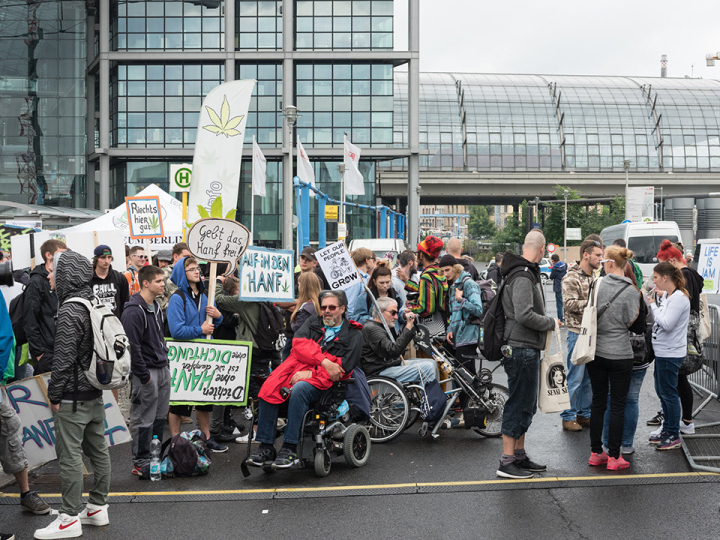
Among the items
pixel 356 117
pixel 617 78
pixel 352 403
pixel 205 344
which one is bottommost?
pixel 352 403

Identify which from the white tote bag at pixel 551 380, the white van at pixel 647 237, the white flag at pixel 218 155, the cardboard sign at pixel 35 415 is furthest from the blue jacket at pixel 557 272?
the cardboard sign at pixel 35 415

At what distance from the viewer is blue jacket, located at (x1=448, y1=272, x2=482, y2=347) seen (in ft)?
28.3

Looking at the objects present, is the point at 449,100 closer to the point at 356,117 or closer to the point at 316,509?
the point at 356,117

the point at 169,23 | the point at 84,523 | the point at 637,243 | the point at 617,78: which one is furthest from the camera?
the point at 617,78

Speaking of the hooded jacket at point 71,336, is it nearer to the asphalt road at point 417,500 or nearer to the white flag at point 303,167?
the asphalt road at point 417,500

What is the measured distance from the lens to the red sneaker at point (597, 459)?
7.15m

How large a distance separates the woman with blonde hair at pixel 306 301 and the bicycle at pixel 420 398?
93 centimetres

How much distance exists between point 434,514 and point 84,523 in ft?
8.28

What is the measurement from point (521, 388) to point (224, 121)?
4793mm

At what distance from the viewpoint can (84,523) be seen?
578cm

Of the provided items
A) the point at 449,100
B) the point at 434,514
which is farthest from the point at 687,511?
the point at 449,100

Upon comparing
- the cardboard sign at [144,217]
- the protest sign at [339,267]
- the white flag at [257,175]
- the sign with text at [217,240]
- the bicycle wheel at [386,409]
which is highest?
the white flag at [257,175]

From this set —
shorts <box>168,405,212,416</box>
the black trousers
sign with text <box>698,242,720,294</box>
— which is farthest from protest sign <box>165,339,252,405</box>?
sign with text <box>698,242,720,294</box>

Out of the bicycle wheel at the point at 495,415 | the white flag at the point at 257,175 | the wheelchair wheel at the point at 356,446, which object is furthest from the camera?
the white flag at the point at 257,175
